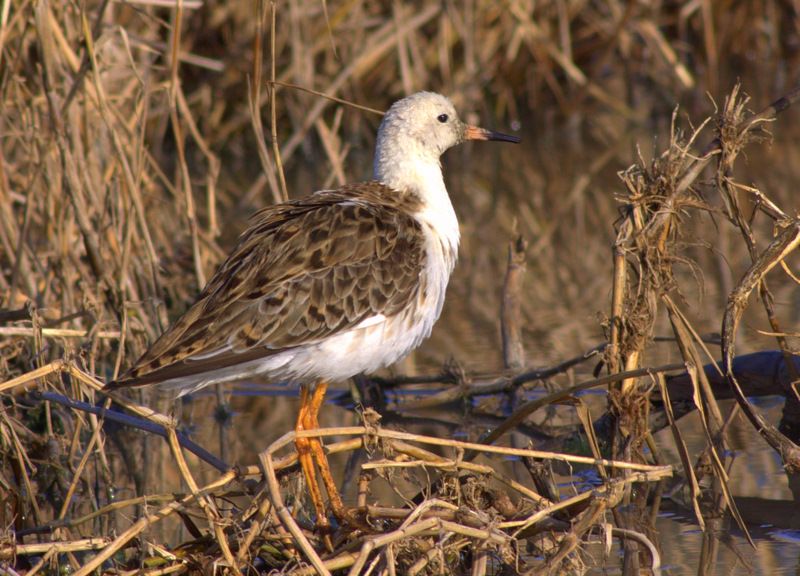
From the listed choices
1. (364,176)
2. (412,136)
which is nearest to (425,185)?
(412,136)

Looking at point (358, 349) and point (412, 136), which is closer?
point (358, 349)

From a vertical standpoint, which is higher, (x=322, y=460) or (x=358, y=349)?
(x=358, y=349)

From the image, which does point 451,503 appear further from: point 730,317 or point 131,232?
point 131,232

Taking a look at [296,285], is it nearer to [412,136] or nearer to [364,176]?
[412,136]

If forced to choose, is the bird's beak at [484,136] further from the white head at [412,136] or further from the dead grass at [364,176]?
the dead grass at [364,176]

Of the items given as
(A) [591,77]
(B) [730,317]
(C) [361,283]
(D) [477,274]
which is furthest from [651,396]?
(A) [591,77]

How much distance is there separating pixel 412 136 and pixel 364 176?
543 centimetres

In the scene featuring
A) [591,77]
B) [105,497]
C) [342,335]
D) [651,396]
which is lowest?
[105,497]

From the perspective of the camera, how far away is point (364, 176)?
1123 cm

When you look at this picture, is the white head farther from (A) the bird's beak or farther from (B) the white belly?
(B) the white belly

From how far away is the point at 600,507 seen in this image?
13.5 feet

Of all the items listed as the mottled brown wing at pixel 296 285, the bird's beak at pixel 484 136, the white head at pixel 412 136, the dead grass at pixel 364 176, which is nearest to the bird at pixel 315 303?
the mottled brown wing at pixel 296 285

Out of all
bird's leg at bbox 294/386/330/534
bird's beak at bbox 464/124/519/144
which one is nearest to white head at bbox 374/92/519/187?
bird's beak at bbox 464/124/519/144

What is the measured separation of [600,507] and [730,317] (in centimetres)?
97
